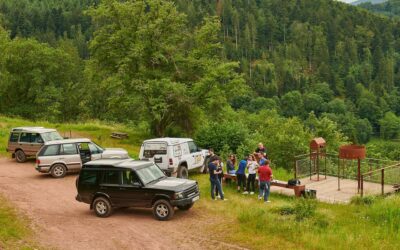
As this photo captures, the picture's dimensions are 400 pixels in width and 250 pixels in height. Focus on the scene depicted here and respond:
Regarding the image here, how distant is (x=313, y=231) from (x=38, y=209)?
10.2m

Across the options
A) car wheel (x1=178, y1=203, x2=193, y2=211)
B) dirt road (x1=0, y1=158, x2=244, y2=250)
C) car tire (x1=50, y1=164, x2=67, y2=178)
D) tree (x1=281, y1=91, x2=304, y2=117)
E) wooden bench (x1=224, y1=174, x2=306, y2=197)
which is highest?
tree (x1=281, y1=91, x2=304, y2=117)

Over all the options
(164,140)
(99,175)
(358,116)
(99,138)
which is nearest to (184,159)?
(164,140)

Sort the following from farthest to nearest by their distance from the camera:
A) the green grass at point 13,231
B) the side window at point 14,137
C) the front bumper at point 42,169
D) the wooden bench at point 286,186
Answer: the side window at point 14,137 < the front bumper at point 42,169 < the wooden bench at point 286,186 < the green grass at point 13,231

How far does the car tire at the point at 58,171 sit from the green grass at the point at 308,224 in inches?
335

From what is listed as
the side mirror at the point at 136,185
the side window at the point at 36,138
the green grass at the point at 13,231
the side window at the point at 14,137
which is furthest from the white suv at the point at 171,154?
the side window at the point at 14,137

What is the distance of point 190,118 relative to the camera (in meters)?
35.0

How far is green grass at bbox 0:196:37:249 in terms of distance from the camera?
13680 millimetres

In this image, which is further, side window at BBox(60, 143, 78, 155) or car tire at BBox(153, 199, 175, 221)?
side window at BBox(60, 143, 78, 155)

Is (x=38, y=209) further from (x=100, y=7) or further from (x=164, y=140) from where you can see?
(x=100, y=7)

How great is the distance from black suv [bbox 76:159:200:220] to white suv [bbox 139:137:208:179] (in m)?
3.80

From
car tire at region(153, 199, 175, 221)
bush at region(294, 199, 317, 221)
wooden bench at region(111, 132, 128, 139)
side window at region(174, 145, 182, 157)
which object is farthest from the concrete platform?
wooden bench at region(111, 132, 128, 139)

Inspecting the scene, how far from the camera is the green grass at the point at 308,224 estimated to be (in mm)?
13688

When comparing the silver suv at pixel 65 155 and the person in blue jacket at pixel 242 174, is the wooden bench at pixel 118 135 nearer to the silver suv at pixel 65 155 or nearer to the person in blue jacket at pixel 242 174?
the silver suv at pixel 65 155

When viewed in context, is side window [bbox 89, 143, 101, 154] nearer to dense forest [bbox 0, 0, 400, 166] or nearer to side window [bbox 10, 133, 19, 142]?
side window [bbox 10, 133, 19, 142]
